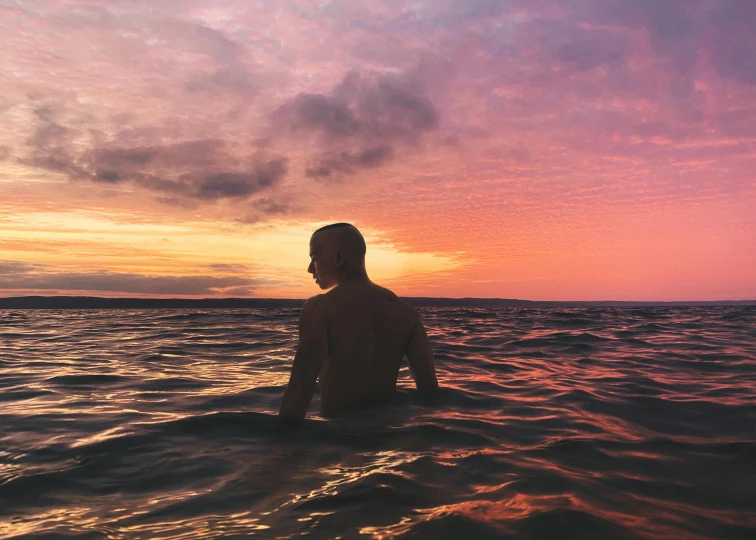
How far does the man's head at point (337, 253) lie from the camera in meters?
4.90

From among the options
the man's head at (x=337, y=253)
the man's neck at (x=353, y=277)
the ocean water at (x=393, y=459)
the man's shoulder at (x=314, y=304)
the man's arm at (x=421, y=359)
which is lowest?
the ocean water at (x=393, y=459)

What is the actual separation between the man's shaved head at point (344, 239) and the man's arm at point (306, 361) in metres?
0.60

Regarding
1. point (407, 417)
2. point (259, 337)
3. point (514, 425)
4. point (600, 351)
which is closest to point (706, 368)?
point (600, 351)

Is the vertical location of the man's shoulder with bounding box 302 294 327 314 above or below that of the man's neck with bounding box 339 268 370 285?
below

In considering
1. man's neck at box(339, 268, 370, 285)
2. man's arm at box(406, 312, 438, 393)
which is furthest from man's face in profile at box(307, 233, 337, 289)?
man's arm at box(406, 312, 438, 393)

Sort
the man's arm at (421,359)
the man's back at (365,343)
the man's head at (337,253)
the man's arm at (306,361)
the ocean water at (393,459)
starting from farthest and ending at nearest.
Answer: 1. the man's arm at (421,359)
2. the man's head at (337,253)
3. the man's back at (365,343)
4. the man's arm at (306,361)
5. the ocean water at (393,459)

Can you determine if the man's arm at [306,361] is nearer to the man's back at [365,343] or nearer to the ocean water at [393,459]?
the man's back at [365,343]

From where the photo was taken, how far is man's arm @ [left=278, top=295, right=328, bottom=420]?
14.3ft

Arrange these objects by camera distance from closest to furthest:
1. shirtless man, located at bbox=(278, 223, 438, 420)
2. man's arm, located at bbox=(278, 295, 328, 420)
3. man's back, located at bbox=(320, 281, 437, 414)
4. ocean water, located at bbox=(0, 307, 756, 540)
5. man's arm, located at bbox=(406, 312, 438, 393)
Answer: ocean water, located at bbox=(0, 307, 756, 540) → man's arm, located at bbox=(278, 295, 328, 420) → shirtless man, located at bbox=(278, 223, 438, 420) → man's back, located at bbox=(320, 281, 437, 414) → man's arm, located at bbox=(406, 312, 438, 393)

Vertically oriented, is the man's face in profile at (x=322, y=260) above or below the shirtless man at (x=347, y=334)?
above

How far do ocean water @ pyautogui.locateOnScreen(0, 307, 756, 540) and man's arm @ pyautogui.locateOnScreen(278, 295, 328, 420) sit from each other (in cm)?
24

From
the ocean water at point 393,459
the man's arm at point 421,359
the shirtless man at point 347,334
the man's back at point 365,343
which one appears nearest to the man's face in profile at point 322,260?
the shirtless man at point 347,334

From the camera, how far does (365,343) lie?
4.78 metres

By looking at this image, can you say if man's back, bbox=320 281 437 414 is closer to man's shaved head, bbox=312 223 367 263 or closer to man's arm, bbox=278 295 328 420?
man's arm, bbox=278 295 328 420
